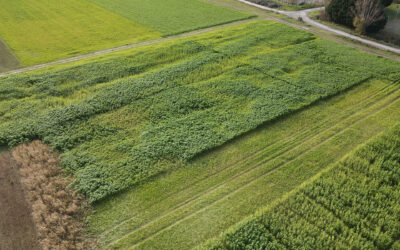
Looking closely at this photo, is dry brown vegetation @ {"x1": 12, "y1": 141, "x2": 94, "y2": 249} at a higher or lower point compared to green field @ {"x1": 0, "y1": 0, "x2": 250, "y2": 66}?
lower

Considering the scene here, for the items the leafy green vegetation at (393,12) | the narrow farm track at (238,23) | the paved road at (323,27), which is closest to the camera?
the narrow farm track at (238,23)

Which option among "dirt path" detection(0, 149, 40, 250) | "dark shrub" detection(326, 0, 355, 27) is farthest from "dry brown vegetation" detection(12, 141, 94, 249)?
"dark shrub" detection(326, 0, 355, 27)

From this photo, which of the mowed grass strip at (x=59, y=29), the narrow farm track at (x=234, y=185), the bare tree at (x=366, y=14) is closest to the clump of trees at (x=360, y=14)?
the bare tree at (x=366, y=14)

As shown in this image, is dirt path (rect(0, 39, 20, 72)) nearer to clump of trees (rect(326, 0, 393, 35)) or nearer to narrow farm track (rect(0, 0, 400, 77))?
narrow farm track (rect(0, 0, 400, 77))

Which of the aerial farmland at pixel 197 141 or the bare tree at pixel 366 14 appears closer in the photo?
the aerial farmland at pixel 197 141

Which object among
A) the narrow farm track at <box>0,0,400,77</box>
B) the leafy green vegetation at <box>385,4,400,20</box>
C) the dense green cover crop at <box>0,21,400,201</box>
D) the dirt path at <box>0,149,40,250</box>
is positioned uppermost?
the leafy green vegetation at <box>385,4,400,20</box>

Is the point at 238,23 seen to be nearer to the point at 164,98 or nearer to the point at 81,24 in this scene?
the point at 81,24

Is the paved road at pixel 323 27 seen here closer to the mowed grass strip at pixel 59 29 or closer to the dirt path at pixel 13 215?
the mowed grass strip at pixel 59 29
